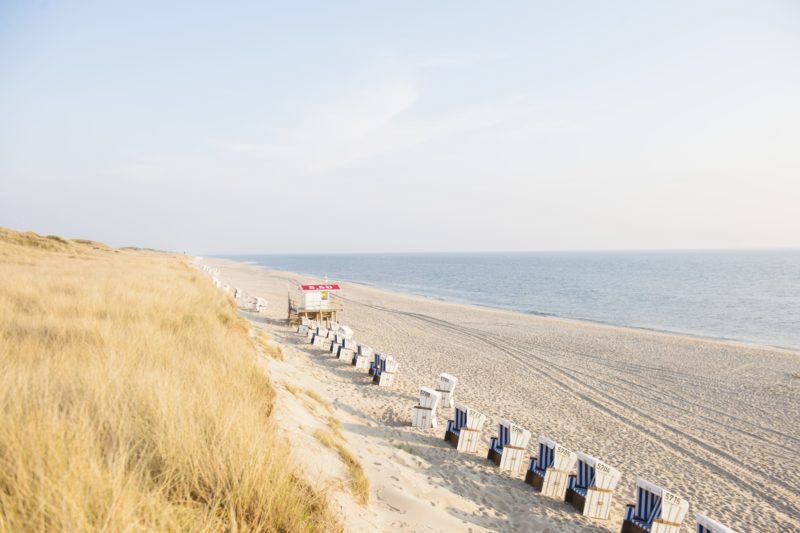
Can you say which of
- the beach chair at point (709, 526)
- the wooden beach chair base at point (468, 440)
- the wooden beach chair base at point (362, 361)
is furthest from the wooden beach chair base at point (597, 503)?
the wooden beach chair base at point (362, 361)

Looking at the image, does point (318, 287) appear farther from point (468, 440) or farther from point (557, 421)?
point (468, 440)

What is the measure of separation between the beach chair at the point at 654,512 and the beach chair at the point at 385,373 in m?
7.31

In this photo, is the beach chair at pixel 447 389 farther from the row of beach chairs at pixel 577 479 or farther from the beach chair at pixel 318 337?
the beach chair at pixel 318 337

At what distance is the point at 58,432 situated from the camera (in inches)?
104

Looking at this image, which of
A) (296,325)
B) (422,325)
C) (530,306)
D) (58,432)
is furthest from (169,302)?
(530,306)

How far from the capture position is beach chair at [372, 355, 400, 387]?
1245 centimetres

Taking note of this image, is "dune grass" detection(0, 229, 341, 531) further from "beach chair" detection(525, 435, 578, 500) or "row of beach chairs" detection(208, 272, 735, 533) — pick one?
"beach chair" detection(525, 435, 578, 500)

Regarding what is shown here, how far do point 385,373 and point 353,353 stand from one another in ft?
8.91

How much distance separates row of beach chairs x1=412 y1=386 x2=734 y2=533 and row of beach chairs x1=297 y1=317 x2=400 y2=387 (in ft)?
12.9

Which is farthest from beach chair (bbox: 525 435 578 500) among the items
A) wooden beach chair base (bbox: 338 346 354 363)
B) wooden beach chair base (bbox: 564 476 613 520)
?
wooden beach chair base (bbox: 338 346 354 363)

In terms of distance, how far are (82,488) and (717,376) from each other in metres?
20.7

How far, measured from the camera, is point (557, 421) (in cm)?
1105

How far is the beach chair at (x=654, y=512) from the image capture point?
5770 mm

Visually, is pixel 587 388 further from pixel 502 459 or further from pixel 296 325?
pixel 296 325
